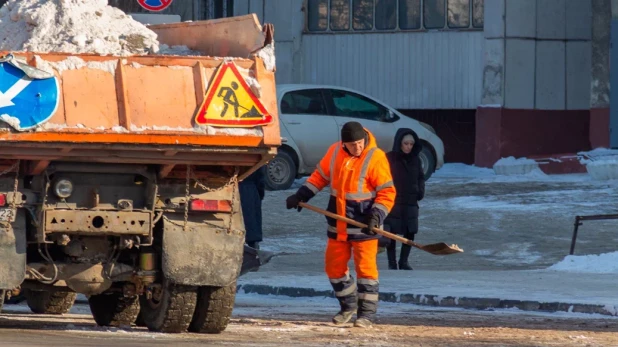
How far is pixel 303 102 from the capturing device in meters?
21.7

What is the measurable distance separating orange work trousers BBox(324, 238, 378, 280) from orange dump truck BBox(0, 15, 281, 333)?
44.5 inches

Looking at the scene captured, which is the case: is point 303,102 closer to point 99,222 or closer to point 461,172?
point 461,172

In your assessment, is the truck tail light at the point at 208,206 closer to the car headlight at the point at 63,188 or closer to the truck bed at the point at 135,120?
the truck bed at the point at 135,120

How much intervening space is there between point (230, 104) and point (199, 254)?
0.96 metres

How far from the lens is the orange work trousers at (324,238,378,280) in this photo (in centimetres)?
1055

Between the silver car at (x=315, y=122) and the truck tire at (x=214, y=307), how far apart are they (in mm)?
11044

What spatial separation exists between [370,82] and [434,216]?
7.11 meters

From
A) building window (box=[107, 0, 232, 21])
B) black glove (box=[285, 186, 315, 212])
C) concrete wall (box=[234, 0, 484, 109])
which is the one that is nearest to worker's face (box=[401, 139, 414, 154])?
black glove (box=[285, 186, 315, 212])

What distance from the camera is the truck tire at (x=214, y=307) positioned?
977 centimetres

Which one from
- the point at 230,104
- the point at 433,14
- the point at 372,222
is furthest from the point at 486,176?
the point at 230,104

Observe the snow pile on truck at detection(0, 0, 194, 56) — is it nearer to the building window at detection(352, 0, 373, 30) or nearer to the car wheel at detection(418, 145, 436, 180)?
the car wheel at detection(418, 145, 436, 180)

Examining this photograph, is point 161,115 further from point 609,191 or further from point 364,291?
point 609,191

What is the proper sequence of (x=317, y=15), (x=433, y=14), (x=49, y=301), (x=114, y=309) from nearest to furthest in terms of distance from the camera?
(x=114, y=309) → (x=49, y=301) → (x=433, y=14) → (x=317, y=15)

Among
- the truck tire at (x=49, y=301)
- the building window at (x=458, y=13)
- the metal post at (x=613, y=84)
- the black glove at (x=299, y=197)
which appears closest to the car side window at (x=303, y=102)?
the building window at (x=458, y=13)
